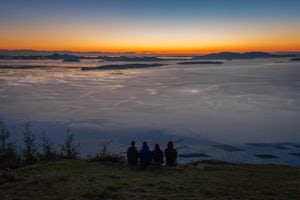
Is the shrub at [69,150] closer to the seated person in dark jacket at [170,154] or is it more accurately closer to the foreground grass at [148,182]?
the foreground grass at [148,182]

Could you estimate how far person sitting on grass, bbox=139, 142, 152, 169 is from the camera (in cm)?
1264

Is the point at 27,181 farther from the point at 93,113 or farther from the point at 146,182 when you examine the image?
the point at 93,113

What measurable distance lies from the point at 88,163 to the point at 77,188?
13.6 feet

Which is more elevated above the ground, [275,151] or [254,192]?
[254,192]

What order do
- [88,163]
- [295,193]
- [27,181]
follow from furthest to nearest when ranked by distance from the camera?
[88,163] → [27,181] → [295,193]

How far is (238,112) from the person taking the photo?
28938 mm

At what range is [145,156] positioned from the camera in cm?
1270

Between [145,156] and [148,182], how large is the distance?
8.15 ft

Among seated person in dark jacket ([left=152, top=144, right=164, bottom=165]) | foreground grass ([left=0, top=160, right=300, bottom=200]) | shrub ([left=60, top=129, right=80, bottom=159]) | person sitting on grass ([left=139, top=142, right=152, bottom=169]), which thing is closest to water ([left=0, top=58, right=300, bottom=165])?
shrub ([left=60, top=129, right=80, bottom=159])

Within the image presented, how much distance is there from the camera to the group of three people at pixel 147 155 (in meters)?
12.7

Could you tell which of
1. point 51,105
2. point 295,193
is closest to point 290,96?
point 51,105

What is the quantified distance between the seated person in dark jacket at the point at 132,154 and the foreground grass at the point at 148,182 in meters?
0.41

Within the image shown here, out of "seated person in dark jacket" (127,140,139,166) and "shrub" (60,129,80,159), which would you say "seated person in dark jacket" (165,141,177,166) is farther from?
"shrub" (60,129,80,159)

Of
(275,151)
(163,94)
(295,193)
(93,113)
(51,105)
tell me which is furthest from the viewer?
(163,94)
